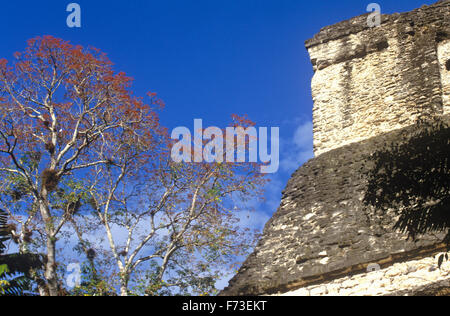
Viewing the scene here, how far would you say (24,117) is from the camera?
13.4 metres

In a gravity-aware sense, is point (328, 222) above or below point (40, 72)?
below

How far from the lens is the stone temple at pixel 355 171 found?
7.72 metres

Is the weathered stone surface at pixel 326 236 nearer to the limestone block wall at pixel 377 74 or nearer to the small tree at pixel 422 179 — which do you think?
the limestone block wall at pixel 377 74

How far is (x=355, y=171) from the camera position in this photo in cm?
960

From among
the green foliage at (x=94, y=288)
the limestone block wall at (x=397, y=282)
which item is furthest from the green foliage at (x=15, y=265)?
the limestone block wall at (x=397, y=282)

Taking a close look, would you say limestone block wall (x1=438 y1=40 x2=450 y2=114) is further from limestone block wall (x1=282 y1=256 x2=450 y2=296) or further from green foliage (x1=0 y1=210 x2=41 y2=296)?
green foliage (x1=0 y1=210 x2=41 y2=296)

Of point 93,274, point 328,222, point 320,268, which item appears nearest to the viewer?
point 320,268

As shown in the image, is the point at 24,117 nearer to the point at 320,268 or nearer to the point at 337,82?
the point at 337,82

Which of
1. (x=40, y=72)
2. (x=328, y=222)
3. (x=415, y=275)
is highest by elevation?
(x=40, y=72)

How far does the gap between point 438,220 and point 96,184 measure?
8722 mm

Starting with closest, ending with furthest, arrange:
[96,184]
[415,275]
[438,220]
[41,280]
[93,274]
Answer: [438,220] < [415,275] < [41,280] < [93,274] < [96,184]

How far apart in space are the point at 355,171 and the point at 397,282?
2.49 m

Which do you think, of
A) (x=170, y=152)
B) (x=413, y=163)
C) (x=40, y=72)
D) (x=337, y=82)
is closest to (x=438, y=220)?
(x=413, y=163)

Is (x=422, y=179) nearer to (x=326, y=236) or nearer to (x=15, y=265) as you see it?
(x=326, y=236)
